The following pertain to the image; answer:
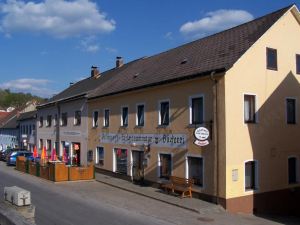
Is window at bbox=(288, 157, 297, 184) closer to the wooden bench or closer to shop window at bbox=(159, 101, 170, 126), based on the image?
the wooden bench

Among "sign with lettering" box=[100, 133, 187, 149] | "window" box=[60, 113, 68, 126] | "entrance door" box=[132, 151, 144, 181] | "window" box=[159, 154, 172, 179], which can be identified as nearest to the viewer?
"sign with lettering" box=[100, 133, 187, 149]

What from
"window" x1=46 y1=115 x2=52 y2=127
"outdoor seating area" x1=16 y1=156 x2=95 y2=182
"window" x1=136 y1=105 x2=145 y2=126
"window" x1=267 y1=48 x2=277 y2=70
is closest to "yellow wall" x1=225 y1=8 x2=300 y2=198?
"window" x1=267 y1=48 x2=277 y2=70

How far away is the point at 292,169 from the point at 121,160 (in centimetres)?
1029

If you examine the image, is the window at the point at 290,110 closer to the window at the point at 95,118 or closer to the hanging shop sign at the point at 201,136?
the hanging shop sign at the point at 201,136

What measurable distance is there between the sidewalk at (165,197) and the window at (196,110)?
3.61 metres

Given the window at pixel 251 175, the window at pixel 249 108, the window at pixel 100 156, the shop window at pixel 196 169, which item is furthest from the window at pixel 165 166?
the window at pixel 100 156

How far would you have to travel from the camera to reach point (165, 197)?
65.5ft

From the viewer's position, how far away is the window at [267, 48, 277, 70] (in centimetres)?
2033

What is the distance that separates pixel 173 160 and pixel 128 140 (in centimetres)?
505

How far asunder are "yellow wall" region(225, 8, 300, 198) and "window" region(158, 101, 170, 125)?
4.46m

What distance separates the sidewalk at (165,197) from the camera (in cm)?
1761

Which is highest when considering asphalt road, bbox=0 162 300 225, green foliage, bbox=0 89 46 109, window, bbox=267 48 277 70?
green foliage, bbox=0 89 46 109

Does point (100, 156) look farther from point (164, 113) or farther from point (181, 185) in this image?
point (181, 185)

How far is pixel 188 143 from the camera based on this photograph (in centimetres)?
2034
